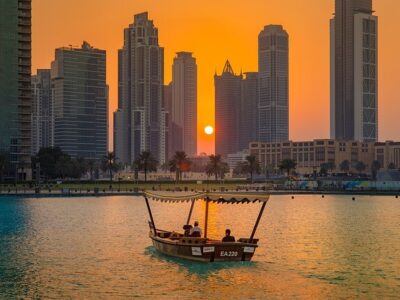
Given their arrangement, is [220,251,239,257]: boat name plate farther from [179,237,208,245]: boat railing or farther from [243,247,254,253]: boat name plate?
[179,237,208,245]: boat railing

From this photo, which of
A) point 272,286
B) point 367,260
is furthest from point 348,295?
point 367,260

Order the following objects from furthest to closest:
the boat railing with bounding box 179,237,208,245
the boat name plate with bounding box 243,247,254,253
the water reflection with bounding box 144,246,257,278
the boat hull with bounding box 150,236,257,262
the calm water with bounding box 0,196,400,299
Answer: the boat railing with bounding box 179,237,208,245, the boat name plate with bounding box 243,247,254,253, the boat hull with bounding box 150,236,257,262, the water reflection with bounding box 144,246,257,278, the calm water with bounding box 0,196,400,299

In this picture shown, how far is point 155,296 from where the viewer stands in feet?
147

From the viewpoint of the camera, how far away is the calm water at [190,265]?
46594 millimetres

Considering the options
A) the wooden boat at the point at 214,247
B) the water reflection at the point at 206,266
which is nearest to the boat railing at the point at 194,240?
the wooden boat at the point at 214,247

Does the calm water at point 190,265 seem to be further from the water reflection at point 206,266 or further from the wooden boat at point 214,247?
the wooden boat at point 214,247

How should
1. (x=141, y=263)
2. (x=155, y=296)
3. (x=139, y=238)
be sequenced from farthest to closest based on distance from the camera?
(x=139, y=238) < (x=141, y=263) < (x=155, y=296)

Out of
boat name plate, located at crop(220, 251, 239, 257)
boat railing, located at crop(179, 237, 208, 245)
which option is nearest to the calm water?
boat name plate, located at crop(220, 251, 239, 257)

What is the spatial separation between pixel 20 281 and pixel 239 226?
53.5 m

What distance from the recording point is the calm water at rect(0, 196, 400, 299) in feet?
153

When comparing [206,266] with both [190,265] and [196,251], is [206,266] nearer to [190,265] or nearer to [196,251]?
[196,251]

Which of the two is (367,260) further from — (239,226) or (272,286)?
(239,226)

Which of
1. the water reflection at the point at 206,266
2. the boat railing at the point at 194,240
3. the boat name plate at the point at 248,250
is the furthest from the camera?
the boat railing at the point at 194,240

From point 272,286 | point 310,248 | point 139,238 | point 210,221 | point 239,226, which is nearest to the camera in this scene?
point 272,286
